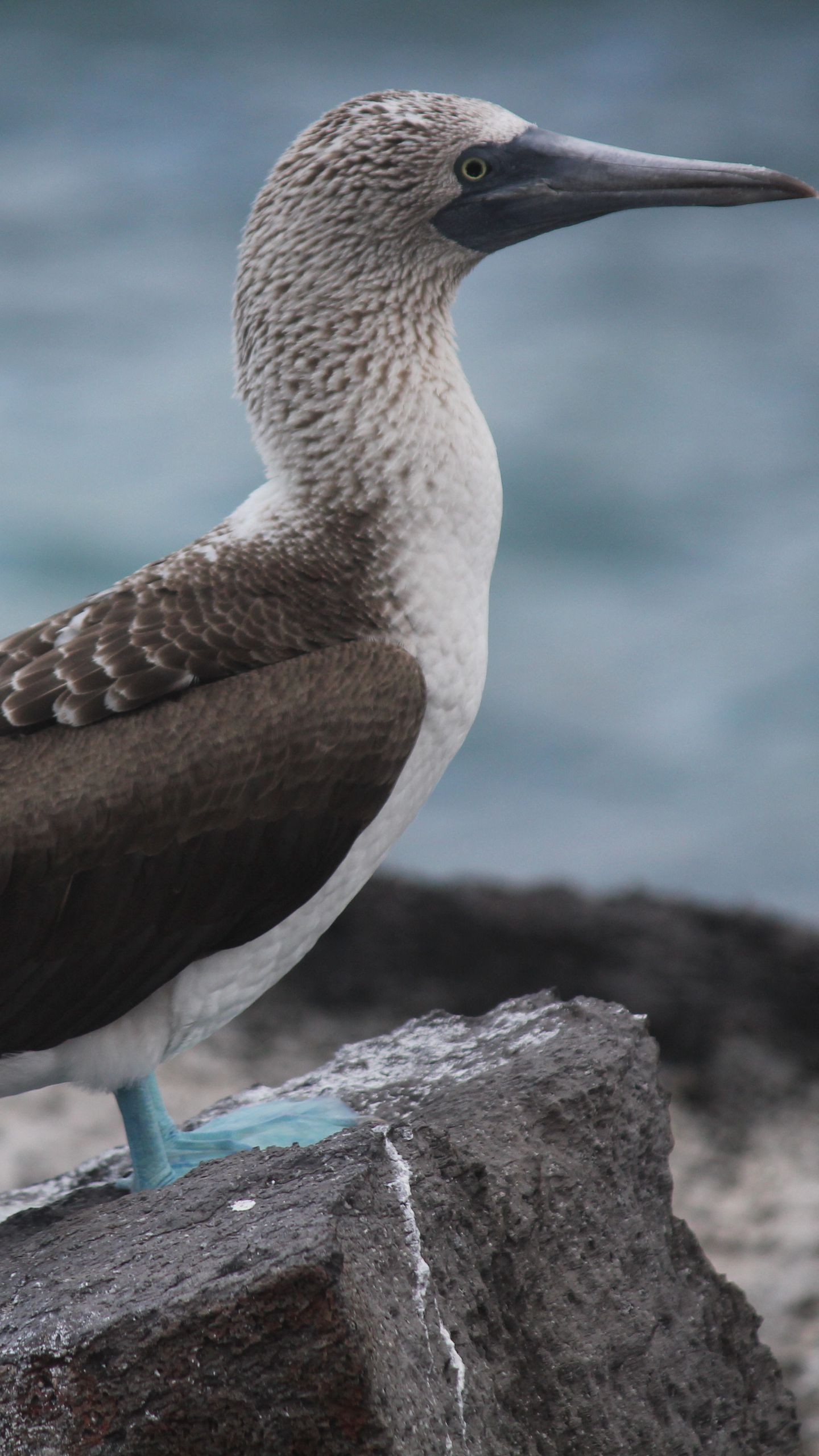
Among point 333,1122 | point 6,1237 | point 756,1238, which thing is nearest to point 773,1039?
point 756,1238

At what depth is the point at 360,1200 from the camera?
12.6ft

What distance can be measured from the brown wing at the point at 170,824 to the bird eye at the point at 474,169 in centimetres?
181

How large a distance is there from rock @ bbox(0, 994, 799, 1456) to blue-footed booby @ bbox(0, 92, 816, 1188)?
65cm

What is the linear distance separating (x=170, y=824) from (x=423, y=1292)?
1515 mm

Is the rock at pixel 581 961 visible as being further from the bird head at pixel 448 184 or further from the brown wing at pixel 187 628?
the bird head at pixel 448 184

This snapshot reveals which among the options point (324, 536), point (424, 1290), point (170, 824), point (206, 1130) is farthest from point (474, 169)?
point (424, 1290)

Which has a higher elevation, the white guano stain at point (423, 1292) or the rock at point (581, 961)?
the rock at point (581, 961)

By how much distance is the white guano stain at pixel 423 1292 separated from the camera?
12.7 ft

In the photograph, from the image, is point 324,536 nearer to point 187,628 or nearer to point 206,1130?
point 187,628

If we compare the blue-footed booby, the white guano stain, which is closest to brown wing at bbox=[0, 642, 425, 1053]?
the blue-footed booby

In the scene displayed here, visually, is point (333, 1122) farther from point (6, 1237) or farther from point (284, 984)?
point (284, 984)

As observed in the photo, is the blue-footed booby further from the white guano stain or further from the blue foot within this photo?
the white guano stain

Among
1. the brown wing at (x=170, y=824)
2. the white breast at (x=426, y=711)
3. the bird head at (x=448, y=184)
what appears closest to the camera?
the brown wing at (x=170, y=824)

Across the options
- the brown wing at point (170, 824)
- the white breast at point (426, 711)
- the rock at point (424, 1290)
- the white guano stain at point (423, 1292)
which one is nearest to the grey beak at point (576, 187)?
the white breast at point (426, 711)
